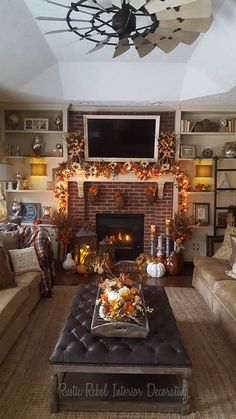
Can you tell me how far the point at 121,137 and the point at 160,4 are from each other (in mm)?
3314

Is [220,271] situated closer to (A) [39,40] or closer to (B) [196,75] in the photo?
(B) [196,75]

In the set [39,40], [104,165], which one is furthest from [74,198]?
[39,40]

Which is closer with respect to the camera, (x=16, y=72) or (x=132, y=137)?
(x=16, y=72)

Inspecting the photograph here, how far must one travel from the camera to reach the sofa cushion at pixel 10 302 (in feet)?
8.47

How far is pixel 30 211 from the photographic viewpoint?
548 cm

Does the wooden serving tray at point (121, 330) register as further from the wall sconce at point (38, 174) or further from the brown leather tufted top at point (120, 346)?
the wall sconce at point (38, 174)

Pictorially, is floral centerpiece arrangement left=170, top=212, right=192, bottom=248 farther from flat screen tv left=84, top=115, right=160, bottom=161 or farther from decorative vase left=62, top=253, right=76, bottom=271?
decorative vase left=62, top=253, right=76, bottom=271

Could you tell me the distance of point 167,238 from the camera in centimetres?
525

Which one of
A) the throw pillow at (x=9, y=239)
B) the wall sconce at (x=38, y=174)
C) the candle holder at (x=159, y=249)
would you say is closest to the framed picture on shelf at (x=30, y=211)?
the wall sconce at (x=38, y=174)

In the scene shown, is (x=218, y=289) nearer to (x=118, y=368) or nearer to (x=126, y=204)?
(x=118, y=368)

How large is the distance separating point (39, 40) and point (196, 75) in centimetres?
216

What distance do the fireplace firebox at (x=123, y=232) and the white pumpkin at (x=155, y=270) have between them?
0.76 meters

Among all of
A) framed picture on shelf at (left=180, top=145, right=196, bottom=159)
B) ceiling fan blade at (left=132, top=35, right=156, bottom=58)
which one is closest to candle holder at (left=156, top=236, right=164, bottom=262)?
framed picture on shelf at (left=180, top=145, right=196, bottom=159)

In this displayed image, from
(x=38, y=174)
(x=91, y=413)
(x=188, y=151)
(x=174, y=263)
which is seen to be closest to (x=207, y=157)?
(x=188, y=151)
